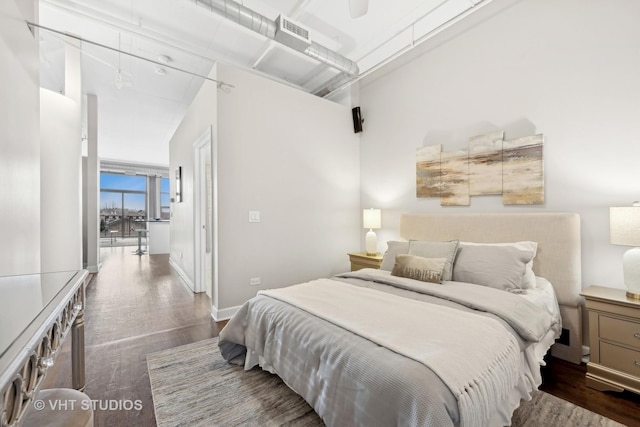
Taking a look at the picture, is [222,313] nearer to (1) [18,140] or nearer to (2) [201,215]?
(2) [201,215]

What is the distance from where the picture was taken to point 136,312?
3.34m

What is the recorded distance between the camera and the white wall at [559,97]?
7.18 feet

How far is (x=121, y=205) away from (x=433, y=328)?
13.4 metres

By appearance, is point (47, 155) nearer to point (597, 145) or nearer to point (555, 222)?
point (555, 222)

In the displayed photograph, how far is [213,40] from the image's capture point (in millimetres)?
3447

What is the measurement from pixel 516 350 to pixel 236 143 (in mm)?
3153

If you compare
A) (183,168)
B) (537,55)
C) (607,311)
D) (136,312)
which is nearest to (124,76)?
→ (183,168)

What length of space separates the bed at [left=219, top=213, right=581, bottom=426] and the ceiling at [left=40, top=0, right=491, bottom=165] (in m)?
2.31

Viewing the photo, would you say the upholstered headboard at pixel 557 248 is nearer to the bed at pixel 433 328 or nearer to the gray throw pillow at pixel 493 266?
the bed at pixel 433 328

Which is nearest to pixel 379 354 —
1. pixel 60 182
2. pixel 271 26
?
pixel 271 26

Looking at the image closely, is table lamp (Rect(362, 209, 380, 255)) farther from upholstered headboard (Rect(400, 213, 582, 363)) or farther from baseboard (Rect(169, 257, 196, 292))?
baseboard (Rect(169, 257, 196, 292))

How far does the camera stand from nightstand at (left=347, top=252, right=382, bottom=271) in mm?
3572

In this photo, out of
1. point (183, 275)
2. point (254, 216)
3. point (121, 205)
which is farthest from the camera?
point (121, 205)

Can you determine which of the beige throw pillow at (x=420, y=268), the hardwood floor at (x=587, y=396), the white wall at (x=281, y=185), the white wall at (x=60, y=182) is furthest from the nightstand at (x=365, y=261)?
the white wall at (x=60, y=182)
